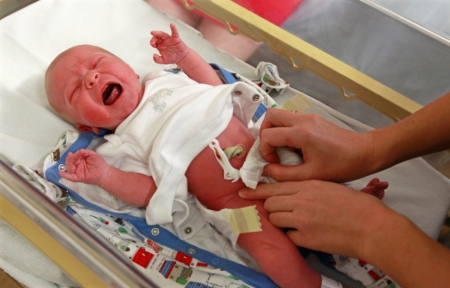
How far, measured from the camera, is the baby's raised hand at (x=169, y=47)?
1183 millimetres

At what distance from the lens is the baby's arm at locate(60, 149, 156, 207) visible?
0.95 metres

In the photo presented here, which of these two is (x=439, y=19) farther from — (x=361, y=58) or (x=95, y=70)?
(x=95, y=70)

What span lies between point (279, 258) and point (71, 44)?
0.92 meters

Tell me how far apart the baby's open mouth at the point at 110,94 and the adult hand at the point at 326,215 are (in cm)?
45

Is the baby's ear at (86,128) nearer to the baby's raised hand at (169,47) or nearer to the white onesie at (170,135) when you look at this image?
the white onesie at (170,135)

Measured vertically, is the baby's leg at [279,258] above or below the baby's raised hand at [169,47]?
below

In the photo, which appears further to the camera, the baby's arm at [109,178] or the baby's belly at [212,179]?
the baby's belly at [212,179]

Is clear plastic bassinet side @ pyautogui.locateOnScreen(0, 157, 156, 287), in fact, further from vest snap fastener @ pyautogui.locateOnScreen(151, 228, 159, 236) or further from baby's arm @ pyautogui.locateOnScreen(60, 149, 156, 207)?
vest snap fastener @ pyautogui.locateOnScreen(151, 228, 159, 236)

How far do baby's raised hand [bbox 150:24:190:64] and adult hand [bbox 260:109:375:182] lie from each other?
37cm

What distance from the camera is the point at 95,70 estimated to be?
1059 millimetres

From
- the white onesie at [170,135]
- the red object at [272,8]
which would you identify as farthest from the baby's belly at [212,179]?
the red object at [272,8]

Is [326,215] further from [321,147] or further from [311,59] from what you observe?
[311,59]

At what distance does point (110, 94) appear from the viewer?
3.60 feet

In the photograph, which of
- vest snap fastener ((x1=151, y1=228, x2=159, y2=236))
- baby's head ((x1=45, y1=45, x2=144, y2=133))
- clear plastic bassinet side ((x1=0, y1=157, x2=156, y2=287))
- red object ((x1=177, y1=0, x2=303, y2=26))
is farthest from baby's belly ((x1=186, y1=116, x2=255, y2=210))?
red object ((x1=177, y1=0, x2=303, y2=26))
